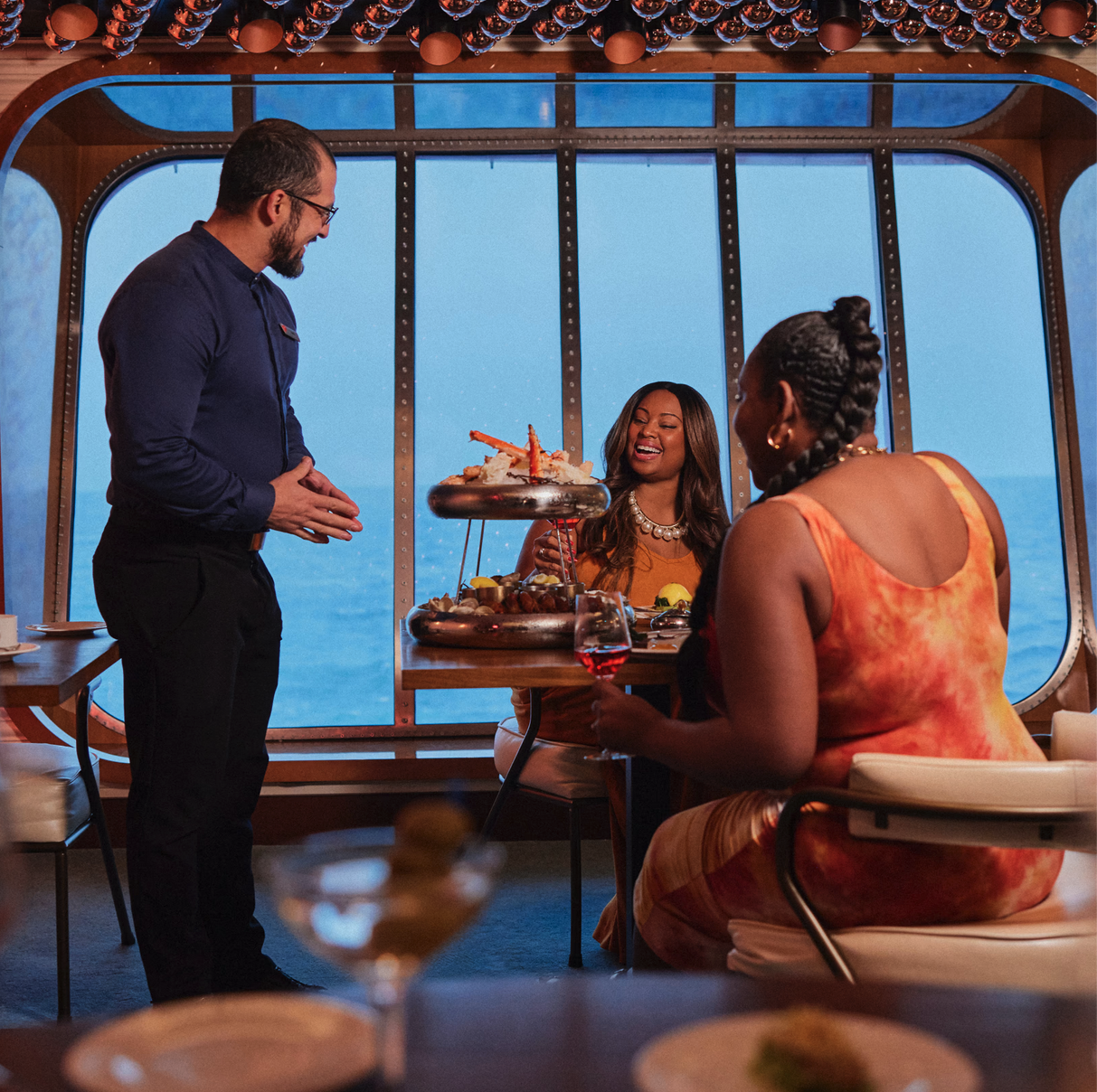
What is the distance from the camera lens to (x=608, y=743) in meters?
1.87

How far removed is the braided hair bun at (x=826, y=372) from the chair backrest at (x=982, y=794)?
0.56 metres

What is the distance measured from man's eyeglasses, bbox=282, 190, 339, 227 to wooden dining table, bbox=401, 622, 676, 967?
1.00m

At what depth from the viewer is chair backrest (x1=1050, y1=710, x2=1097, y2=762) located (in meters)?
1.86

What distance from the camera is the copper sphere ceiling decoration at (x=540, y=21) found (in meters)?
4.31

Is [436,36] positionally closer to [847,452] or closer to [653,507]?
[653,507]

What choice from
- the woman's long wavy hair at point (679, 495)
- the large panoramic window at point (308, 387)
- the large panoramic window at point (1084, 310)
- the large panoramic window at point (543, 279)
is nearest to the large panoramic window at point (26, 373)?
the large panoramic window at point (543, 279)

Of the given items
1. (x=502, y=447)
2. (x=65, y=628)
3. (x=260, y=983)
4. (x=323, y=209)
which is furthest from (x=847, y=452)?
(x=65, y=628)

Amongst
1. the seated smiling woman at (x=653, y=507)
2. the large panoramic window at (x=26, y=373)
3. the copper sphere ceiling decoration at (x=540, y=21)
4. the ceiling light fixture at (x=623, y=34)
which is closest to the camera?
the seated smiling woman at (x=653, y=507)

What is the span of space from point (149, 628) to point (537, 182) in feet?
12.4

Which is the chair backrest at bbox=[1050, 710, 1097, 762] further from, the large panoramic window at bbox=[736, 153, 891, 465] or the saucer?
the large panoramic window at bbox=[736, 153, 891, 465]

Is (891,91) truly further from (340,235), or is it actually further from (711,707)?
(711,707)

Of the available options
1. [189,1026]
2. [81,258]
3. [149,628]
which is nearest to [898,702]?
[189,1026]

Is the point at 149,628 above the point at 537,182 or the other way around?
the other way around

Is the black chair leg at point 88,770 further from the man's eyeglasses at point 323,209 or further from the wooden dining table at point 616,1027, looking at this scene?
the wooden dining table at point 616,1027
